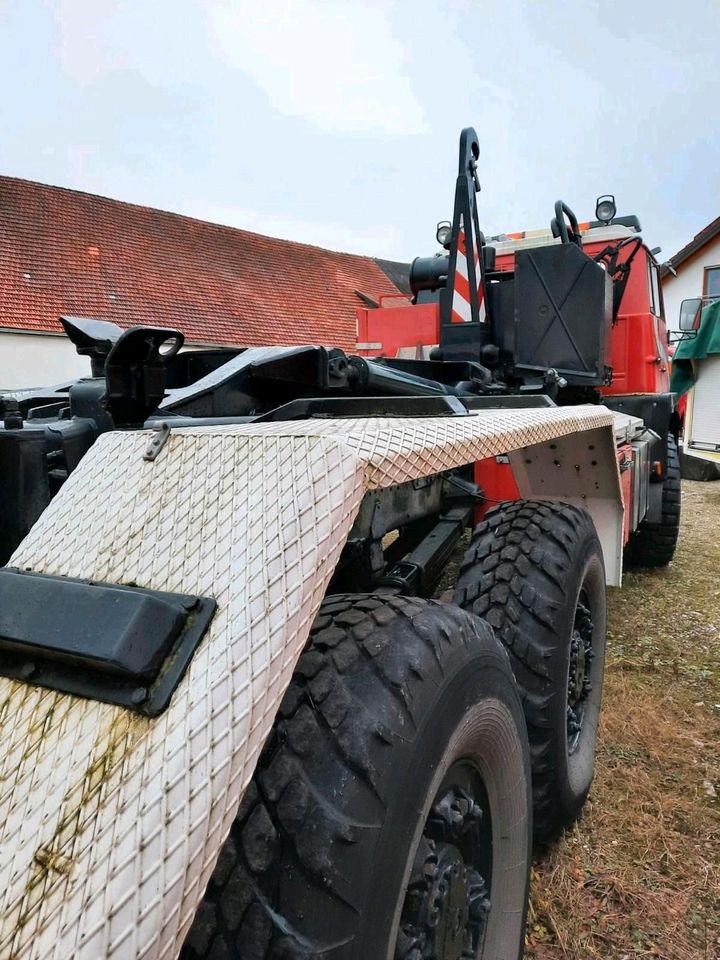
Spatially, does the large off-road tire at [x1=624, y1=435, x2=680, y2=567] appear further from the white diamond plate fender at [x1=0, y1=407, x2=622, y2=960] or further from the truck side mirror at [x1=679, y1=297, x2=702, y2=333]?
the white diamond plate fender at [x1=0, y1=407, x2=622, y2=960]

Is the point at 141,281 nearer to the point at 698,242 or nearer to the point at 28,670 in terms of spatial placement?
the point at 698,242

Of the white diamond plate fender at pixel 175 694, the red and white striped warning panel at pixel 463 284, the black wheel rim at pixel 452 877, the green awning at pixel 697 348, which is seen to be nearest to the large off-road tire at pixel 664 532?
the red and white striped warning panel at pixel 463 284

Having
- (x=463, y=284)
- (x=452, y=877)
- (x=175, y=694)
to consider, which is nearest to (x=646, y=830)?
(x=452, y=877)

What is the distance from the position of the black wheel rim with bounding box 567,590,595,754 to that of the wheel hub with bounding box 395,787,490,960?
950 millimetres

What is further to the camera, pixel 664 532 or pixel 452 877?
pixel 664 532

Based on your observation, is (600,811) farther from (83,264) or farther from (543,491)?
(83,264)

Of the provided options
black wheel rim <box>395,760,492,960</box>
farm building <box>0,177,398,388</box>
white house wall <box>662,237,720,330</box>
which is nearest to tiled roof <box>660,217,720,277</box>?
white house wall <box>662,237,720,330</box>

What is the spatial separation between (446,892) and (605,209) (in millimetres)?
4840

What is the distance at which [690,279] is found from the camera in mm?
20281

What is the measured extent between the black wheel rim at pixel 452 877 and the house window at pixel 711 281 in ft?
67.4

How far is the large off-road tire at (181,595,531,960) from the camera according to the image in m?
0.89

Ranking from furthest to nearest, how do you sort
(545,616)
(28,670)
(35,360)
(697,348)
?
1. (35,360)
2. (697,348)
3. (545,616)
4. (28,670)

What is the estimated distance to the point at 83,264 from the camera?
18781 millimetres

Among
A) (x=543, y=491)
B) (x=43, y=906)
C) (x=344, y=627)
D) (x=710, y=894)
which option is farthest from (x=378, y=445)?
(x=543, y=491)
